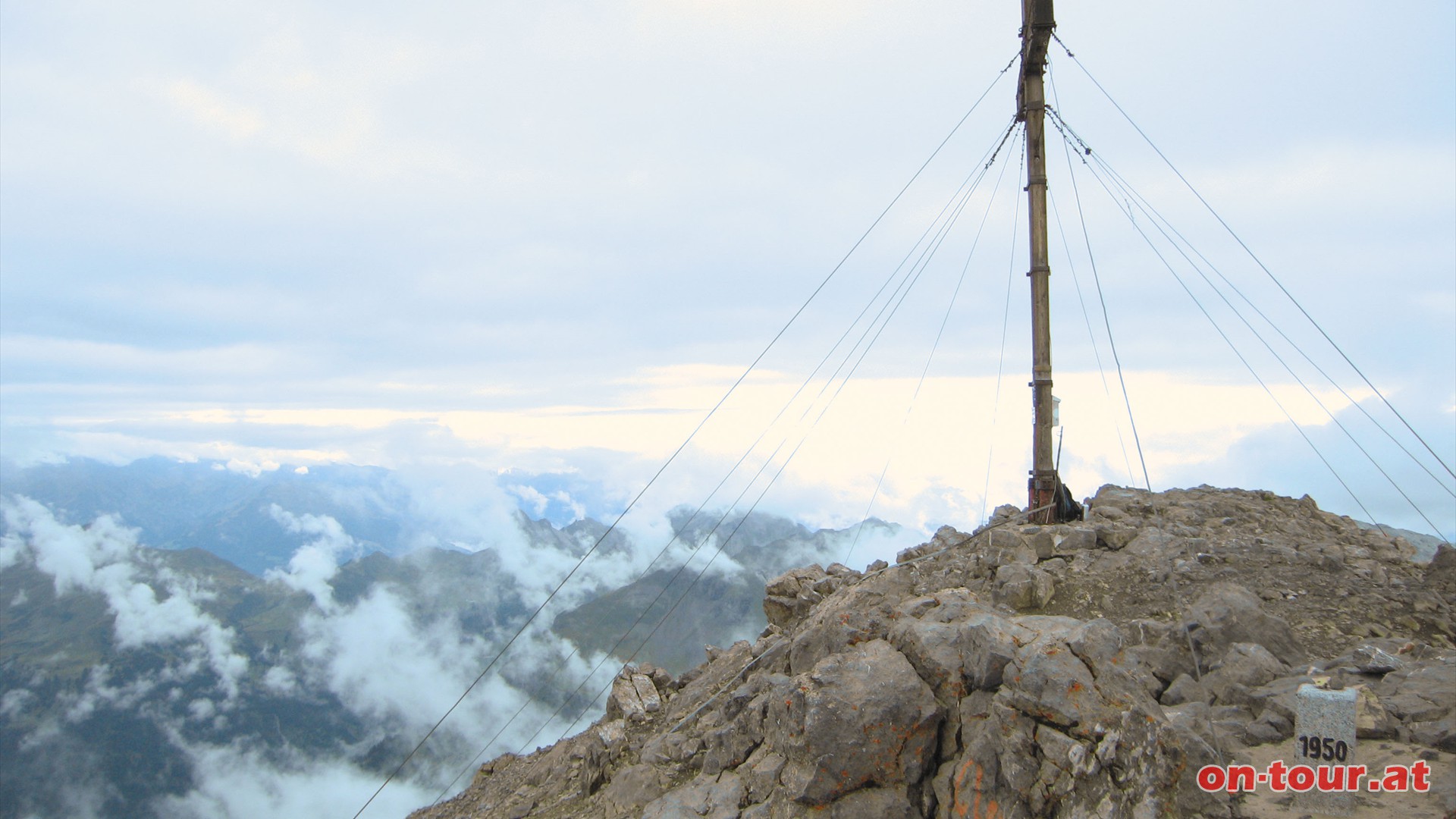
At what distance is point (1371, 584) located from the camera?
1094cm

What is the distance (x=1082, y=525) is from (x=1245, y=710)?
567 centimetres

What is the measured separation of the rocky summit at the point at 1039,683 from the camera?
7141 millimetres

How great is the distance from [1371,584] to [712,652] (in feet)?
38.5

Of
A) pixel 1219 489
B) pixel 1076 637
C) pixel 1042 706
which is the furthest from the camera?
pixel 1219 489

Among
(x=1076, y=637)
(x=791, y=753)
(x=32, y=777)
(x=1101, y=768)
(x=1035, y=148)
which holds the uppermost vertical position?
(x=1035, y=148)

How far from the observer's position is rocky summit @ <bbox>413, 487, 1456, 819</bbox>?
23.4ft

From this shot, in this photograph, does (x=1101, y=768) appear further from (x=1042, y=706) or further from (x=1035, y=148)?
(x=1035, y=148)

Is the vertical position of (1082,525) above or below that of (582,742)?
above

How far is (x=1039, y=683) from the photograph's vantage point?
7484mm

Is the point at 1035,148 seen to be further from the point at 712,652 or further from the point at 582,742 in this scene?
the point at 582,742

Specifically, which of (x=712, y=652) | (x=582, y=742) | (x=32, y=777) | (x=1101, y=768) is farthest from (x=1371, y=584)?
(x=32, y=777)

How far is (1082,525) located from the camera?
13.7 m

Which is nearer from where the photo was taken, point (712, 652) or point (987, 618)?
point (987, 618)

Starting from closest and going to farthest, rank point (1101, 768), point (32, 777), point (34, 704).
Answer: point (1101, 768) < point (32, 777) < point (34, 704)
